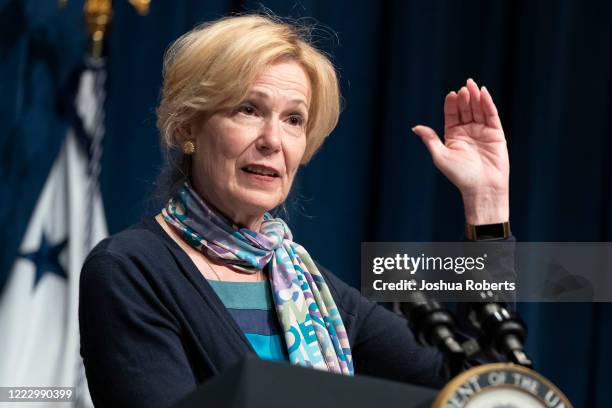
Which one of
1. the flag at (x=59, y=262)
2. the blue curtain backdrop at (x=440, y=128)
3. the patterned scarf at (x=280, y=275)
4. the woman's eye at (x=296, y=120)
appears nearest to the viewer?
the patterned scarf at (x=280, y=275)

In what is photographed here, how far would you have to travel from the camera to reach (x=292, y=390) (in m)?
0.92

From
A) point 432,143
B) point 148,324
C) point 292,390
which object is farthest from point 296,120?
point 292,390

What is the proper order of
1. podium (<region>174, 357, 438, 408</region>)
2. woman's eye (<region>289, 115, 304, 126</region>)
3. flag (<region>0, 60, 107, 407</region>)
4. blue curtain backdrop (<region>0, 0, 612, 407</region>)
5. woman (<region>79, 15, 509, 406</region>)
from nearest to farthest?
podium (<region>174, 357, 438, 408</region>) < woman (<region>79, 15, 509, 406</region>) < woman's eye (<region>289, 115, 304, 126</region>) < flag (<region>0, 60, 107, 407</region>) < blue curtain backdrop (<region>0, 0, 612, 407</region>)

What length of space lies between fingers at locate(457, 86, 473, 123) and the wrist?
138mm

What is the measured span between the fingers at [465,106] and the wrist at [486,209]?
0.45ft

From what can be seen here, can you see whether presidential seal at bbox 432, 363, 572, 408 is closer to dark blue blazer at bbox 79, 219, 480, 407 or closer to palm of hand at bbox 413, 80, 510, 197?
dark blue blazer at bbox 79, 219, 480, 407

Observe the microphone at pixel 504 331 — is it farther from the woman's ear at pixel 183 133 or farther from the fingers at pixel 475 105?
the woman's ear at pixel 183 133

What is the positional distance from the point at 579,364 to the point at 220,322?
158 cm

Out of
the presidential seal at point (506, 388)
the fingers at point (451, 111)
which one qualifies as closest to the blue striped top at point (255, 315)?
the fingers at point (451, 111)

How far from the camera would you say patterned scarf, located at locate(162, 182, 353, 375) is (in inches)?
64.2

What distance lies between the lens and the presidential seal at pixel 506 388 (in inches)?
36.5

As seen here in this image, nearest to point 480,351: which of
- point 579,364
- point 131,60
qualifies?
point 131,60

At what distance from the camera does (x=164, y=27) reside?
2.48 meters

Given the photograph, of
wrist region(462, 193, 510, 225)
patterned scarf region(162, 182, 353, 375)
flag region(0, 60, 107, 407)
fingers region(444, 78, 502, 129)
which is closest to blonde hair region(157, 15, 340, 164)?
patterned scarf region(162, 182, 353, 375)
